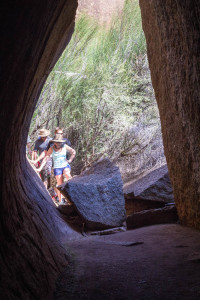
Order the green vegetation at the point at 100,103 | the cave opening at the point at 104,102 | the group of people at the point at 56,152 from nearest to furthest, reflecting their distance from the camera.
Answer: the group of people at the point at 56,152
the cave opening at the point at 104,102
the green vegetation at the point at 100,103

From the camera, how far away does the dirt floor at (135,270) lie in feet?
6.14

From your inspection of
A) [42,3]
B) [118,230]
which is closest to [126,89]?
[118,230]

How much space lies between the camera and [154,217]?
436 cm

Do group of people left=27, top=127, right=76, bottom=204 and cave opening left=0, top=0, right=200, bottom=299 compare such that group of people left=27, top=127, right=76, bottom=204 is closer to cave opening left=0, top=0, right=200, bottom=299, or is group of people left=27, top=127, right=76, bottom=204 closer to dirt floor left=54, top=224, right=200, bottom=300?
cave opening left=0, top=0, right=200, bottom=299

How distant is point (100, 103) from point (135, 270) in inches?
340

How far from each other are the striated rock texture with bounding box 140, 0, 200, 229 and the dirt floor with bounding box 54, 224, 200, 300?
0.55m

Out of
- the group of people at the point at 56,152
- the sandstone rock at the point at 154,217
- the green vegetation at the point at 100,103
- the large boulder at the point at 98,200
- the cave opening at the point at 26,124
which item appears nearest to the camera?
the cave opening at the point at 26,124

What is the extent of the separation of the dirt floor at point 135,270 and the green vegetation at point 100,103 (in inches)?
273

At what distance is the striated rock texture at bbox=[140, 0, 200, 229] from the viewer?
107 inches

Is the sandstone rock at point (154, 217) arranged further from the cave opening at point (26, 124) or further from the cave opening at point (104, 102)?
the cave opening at point (104, 102)

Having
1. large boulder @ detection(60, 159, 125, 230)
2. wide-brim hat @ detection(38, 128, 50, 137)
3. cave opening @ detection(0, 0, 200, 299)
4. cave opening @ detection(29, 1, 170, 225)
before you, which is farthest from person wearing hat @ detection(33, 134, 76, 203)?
cave opening @ detection(29, 1, 170, 225)

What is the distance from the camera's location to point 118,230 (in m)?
4.52

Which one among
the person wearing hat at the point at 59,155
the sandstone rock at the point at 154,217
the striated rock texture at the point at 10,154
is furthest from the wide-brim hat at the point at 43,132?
the striated rock texture at the point at 10,154

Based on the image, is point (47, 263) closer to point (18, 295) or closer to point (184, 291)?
point (18, 295)
